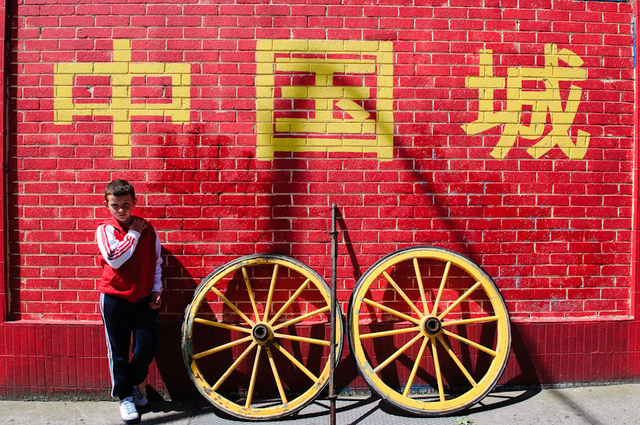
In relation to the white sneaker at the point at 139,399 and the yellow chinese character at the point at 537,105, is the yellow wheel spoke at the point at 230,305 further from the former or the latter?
the yellow chinese character at the point at 537,105

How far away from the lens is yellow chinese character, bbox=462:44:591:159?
11.4 ft

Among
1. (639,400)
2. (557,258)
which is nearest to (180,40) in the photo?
(557,258)

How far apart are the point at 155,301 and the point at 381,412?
5.87 ft

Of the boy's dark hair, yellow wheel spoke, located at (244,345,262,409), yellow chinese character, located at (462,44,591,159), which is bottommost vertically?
yellow wheel spoke, located at (244,345,262,409)

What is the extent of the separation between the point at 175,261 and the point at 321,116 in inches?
61.4

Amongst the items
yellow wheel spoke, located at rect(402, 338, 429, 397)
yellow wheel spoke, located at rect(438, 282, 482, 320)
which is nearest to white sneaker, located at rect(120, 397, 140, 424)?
yellow wheel spoke, located at rect(402, 338, 429, 397)

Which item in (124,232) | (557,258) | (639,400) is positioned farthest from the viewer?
(557,258)

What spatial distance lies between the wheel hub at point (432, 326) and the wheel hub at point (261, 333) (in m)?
1.13

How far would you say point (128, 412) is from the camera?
3.05 metres

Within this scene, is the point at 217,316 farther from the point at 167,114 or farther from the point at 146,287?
the point at 167,114

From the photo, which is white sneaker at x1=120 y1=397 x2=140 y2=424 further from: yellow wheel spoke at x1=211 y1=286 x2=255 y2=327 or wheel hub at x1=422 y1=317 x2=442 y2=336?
wheel hub at x1=422 y1=317 x2=442 y2=336

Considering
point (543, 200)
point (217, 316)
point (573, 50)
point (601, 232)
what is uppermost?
point (573, 50)

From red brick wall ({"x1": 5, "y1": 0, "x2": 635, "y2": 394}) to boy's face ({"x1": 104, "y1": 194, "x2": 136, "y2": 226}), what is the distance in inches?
11.5

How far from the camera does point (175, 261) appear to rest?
3.40m
